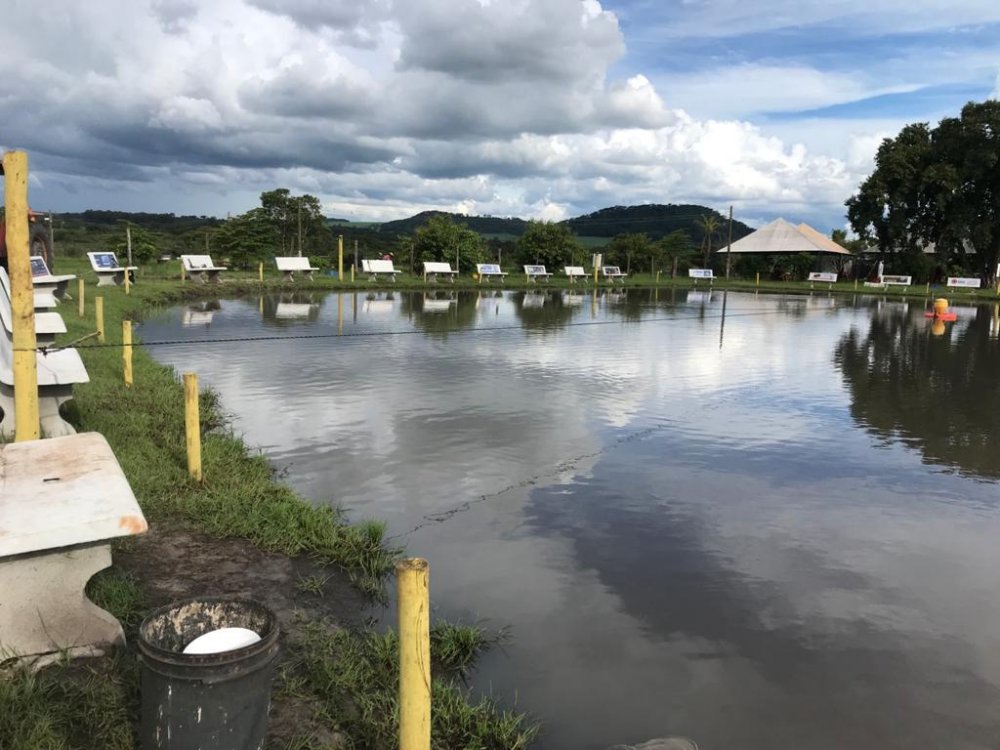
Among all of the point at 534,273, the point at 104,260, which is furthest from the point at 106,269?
the point at 534,273

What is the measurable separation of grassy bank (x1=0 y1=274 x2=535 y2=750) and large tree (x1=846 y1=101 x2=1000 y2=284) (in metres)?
50.3

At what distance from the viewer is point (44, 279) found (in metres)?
15.2

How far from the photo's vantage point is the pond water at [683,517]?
3.64 metres

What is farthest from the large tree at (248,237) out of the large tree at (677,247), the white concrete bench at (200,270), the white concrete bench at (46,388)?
the white concrete bench at (46,388)

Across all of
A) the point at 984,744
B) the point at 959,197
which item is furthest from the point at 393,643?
the point at 959,197

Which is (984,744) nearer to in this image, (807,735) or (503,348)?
(807,735)

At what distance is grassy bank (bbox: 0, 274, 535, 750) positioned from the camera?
2.92m

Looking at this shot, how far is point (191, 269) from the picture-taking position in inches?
1076

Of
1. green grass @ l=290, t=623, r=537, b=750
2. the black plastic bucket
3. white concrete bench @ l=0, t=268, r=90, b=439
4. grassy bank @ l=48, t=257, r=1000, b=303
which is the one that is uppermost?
grassy bank @ l=48, t=257, r=1000, b=303

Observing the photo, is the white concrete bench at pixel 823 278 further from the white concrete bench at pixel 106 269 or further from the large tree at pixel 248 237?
the white concrete bench at pixel 106 269

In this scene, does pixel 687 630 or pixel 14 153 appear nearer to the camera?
pixel 687 630

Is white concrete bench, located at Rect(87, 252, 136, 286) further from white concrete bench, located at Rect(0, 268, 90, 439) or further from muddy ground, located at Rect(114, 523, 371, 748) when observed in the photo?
muddy ground, located at Rect(114, 523, 371, 748)

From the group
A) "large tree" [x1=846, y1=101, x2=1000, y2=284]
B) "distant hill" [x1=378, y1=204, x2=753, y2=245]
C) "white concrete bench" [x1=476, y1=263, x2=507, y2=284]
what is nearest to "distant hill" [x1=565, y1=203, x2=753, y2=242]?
"distant hill" [x1=378, y1=204, x2=753, y2=245]

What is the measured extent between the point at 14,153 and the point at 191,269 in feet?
78.6
